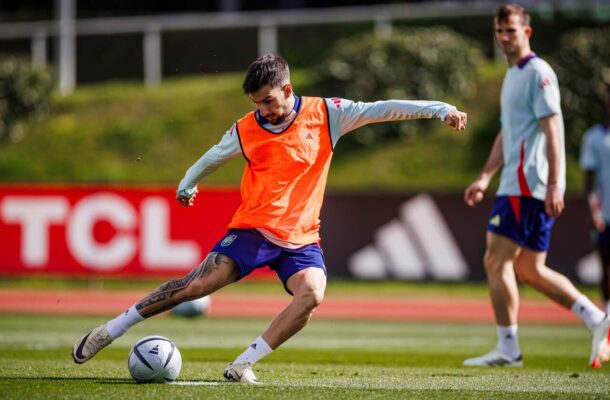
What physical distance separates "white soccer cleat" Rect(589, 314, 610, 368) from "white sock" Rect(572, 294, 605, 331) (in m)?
0.05

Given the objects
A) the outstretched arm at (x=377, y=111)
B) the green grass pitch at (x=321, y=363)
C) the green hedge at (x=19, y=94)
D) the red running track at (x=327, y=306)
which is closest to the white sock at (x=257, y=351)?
the green grass pitch at (x=321, y=363)

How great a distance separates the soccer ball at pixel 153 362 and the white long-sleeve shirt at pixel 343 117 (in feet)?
3.64

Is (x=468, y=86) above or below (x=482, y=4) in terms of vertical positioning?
below

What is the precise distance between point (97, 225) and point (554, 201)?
43.5ft

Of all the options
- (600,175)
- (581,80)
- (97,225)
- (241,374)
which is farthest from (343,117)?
(581,80)

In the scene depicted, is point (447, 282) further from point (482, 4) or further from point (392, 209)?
point (482, 4)

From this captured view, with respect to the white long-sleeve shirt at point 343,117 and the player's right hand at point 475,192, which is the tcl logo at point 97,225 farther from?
the white long-sleeve shirt at point 343,117

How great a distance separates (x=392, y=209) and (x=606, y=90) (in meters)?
8.49

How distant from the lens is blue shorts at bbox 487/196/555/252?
908cm

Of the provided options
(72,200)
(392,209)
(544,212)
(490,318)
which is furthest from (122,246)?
(544,212)

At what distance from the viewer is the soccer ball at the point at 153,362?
7.46 metres

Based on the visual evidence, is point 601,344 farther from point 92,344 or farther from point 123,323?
point 92,344

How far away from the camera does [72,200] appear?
67.9 ft

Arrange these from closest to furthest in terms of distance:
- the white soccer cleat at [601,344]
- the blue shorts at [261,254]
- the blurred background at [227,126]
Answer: the blue shorts at [261,254], the white soccer cleat at [601,344], the blurred background at [227,126]
